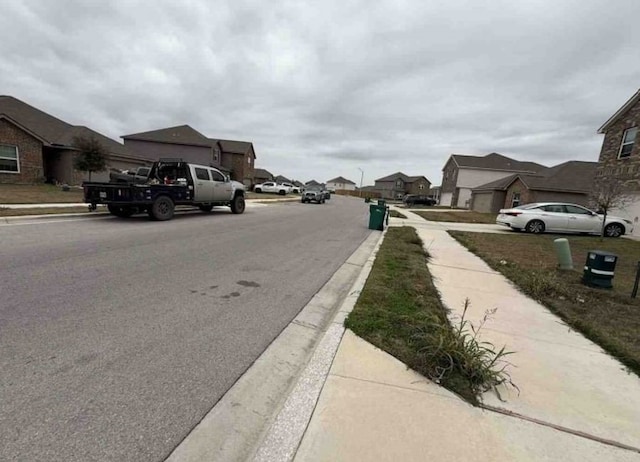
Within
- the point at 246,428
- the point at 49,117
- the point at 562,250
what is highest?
the point at 49,117

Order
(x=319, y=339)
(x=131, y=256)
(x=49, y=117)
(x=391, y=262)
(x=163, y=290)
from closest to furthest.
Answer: (x=319, y=339)
(x=163, y=290)
(x=131, y=256)
(x=391, y=262)
(x=49, y=117)

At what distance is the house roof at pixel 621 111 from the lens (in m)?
16.2

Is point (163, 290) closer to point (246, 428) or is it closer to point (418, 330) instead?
point (246, 428)

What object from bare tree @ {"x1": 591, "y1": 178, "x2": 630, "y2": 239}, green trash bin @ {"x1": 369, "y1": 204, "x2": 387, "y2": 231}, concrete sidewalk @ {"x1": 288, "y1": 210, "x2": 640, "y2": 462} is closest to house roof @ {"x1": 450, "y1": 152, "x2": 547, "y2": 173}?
bare tree @ {"x1": 591, "y1": 178, "x2": 630, "y2": 239}

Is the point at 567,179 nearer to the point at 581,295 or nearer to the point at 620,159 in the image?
the point at 620,159

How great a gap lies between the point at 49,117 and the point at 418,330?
3346 cm

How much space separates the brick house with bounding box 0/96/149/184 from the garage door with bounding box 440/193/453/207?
4246cm

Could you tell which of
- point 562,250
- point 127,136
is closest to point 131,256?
point 562,250

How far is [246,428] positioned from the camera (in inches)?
85.7

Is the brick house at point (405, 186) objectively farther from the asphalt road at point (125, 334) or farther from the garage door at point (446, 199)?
the asphalt road at point (125, 334)

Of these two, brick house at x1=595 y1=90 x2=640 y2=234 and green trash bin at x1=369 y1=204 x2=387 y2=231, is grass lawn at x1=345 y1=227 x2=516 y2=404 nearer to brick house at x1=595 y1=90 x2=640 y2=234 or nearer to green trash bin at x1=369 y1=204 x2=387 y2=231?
green trash bin at x1=369 y1=204 x2=387 y2=231

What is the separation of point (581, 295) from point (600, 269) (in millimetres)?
860

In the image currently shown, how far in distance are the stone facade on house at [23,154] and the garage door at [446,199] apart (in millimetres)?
48097

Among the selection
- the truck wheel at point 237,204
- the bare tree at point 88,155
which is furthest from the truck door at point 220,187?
the bare tree at point 88,155
